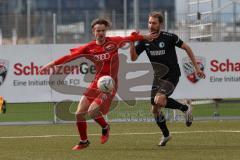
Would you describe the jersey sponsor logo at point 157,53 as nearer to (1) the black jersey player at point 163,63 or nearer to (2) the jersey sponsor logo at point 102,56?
(1) the black jersey player at point 163,63

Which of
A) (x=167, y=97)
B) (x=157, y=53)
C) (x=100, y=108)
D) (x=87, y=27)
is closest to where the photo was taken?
(x=100, y=108)

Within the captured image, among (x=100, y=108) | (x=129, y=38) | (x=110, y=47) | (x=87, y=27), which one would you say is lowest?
(x=100, y=108)

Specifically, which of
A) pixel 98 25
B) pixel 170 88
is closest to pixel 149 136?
pixel 170 88

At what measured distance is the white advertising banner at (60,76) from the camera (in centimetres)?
2317

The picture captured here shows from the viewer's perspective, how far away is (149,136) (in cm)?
1841

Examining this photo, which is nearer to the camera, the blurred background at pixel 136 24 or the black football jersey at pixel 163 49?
the black football jersey at pixel 163 49

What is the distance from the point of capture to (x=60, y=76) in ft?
75.8

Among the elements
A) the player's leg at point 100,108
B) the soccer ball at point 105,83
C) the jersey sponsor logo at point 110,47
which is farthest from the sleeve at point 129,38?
the player's leg at point 100,108

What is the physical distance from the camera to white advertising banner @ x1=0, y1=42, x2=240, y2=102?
23172 mm

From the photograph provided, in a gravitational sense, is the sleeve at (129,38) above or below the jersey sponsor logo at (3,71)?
above

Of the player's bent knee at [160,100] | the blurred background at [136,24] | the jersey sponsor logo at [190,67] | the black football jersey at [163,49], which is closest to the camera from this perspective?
the player's bent knee at [160,100]

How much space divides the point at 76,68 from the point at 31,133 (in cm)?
379

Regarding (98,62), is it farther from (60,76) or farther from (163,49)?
(60,76)

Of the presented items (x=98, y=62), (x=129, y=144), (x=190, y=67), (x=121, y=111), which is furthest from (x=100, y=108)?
(x=190, y=67)
